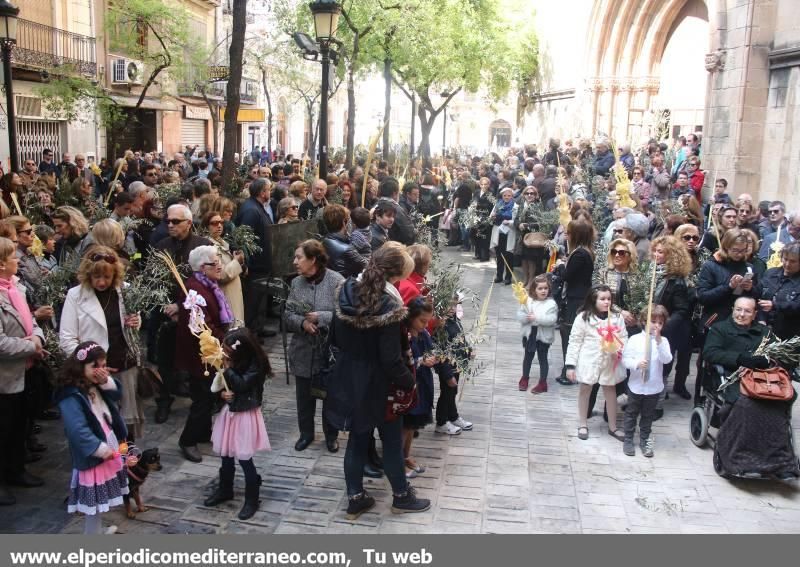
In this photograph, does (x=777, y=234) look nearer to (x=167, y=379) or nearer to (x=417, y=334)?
(x=417, y=334)

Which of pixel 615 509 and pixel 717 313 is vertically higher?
pixel 717 313

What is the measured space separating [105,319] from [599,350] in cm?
413

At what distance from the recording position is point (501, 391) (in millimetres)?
8133

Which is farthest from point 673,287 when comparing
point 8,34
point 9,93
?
point 9,93

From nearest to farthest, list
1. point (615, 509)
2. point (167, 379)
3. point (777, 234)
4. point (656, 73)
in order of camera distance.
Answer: point (615, 509)
point (167, 379)
point (777, 234)
point (656, 73)

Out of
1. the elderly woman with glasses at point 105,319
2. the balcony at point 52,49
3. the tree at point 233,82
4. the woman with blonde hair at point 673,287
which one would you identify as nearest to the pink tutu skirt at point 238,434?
the elderly woman with glasses at point 105,319

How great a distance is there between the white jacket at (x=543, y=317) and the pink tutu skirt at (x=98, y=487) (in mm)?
4509

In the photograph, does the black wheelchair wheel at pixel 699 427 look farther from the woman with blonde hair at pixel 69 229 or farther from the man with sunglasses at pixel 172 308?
the woman with blonde hair at pixel 69 229

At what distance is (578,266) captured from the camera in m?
7.98

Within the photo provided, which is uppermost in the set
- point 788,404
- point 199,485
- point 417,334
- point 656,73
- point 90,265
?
point 656,73

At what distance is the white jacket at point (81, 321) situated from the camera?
5.14 meters

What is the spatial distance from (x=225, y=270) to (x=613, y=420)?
Answer: 3.71 metres

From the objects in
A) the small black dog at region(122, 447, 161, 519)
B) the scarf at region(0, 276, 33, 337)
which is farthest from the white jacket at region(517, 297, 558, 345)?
the scarf at region(0, 276, 33, 337)

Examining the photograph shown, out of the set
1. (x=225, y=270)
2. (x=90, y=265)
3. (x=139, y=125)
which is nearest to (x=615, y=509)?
(x=225, y=270)
